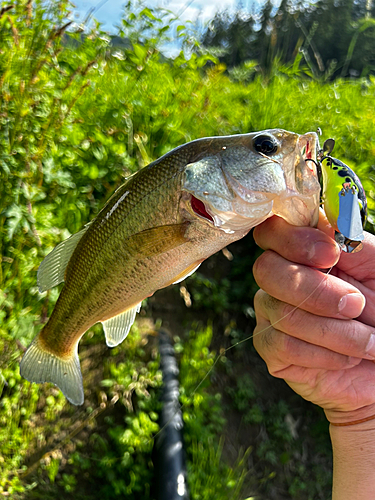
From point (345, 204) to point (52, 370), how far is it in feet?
3.93

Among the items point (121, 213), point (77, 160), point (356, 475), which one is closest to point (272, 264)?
point (121, 213)

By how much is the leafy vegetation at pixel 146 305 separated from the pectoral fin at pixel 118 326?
31.3 inches

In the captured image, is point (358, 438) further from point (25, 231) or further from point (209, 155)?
point (25, 231)

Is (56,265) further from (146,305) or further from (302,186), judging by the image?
(146,305)

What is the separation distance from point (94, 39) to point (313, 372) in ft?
8.74

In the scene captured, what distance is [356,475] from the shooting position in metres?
1.20

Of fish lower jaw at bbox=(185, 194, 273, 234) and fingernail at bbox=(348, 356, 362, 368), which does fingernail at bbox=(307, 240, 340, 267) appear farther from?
fingernail at bbox=(348, 356, 362, 368)

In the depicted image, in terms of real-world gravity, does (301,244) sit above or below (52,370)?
above

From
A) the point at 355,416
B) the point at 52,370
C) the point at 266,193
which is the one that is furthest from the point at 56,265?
the point at 355,416

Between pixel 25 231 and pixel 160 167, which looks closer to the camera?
pixel 160 167

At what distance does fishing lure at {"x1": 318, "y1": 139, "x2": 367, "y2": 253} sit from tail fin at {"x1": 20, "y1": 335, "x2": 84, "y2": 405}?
1.08 metres

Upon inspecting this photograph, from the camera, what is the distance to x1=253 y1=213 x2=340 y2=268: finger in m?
1.04

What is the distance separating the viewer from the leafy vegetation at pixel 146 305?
1.91 meters

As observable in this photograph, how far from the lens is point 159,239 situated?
106 cm
